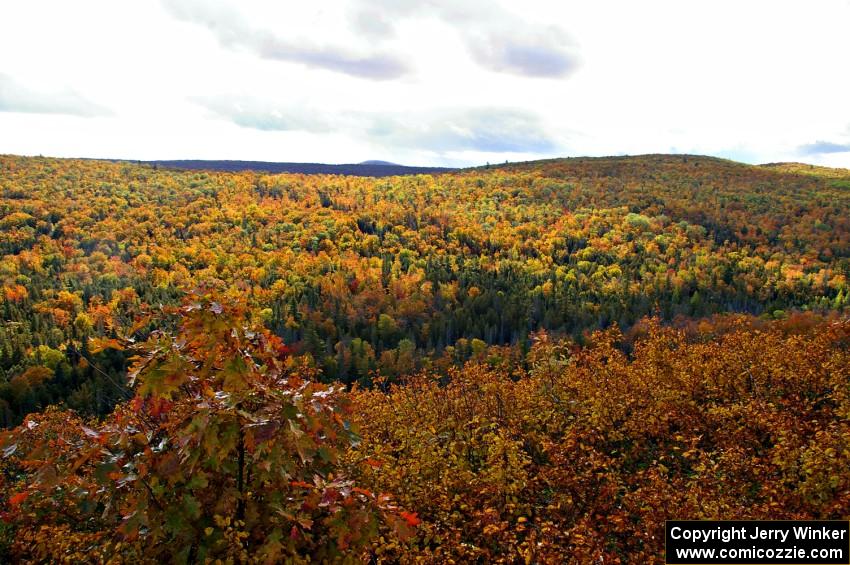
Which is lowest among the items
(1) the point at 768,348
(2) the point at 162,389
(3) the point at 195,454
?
(1) the point at 768,348

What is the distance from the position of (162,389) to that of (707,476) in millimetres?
15256

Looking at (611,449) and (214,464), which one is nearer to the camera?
(214,464)

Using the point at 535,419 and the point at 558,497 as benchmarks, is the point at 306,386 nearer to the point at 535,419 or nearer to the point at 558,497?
the point at 558,497

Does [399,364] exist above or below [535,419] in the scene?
below

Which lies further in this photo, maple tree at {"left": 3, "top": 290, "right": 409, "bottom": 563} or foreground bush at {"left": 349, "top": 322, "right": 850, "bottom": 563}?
foreground bush at {"left": 349, "top": 322, "right": 850, "bottom": 563}

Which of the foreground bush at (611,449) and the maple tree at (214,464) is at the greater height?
the maple tree at (214,464)

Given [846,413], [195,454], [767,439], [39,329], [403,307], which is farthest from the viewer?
[403,307]

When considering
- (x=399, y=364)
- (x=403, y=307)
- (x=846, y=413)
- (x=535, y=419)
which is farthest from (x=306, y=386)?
(x=403, y=307)

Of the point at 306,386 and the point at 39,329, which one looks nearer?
the point at 306,386

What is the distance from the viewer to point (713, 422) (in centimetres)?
2447

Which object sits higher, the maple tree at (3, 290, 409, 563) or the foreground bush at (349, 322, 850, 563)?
the maple tree at (3, 290, 409, 563)

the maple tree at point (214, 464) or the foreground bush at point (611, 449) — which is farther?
the foreground bush at point (611, 449)

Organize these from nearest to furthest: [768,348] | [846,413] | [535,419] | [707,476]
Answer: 1. [707,476]
2. [846,413]
3. [535,419]
4. [768,348]

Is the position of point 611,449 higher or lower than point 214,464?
lower
